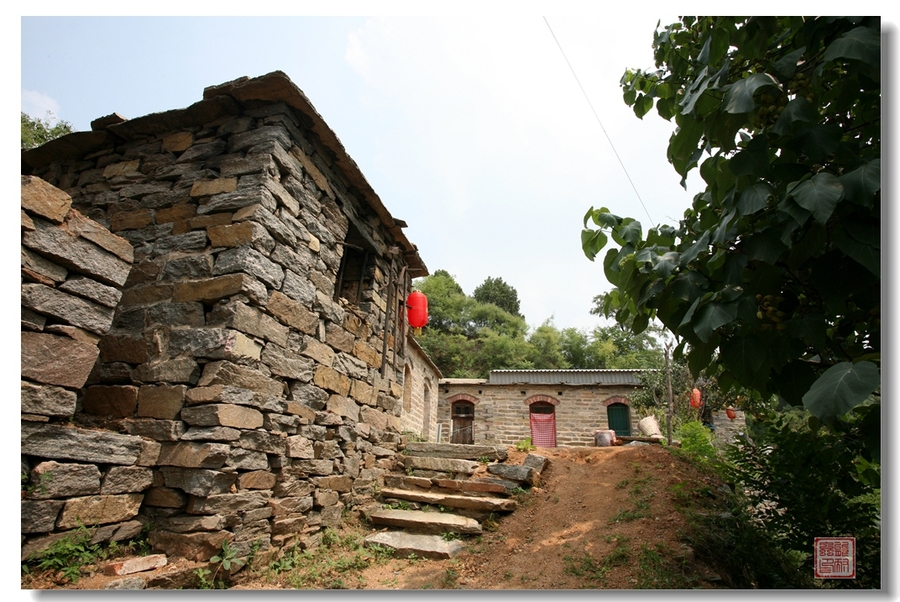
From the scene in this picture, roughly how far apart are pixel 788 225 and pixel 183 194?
4124 millimetres

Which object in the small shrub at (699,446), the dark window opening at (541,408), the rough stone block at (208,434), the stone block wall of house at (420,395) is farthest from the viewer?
the dark window opening at (541,408)

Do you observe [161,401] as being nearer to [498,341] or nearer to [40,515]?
[40,515]

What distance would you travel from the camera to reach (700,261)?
1915 mm

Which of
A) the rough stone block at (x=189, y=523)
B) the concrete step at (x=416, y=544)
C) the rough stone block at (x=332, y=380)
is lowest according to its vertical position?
the concrete step at (x=416, y=544)

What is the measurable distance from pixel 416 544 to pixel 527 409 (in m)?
11.5

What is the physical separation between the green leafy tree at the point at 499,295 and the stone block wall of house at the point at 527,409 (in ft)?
66.5

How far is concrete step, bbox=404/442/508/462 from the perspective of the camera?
5.70 meters

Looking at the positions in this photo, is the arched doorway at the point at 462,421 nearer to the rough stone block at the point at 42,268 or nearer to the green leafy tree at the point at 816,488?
the green leafy tree at the point at 816,488

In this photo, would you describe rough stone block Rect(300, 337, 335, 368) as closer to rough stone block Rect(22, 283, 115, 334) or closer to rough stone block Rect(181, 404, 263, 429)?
rough stone block Rect(181, 404, 263, 429)

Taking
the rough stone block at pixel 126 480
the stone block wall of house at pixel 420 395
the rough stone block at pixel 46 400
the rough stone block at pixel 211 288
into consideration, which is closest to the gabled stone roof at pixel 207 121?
the rough stone block at pixel 211 288

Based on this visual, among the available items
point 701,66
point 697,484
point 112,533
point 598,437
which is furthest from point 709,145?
point 598,437

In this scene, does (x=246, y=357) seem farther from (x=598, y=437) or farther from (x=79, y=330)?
(x=598, y=437)

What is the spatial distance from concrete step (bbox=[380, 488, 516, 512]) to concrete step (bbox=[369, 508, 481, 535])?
0.16m

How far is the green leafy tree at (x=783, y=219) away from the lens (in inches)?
58.1
